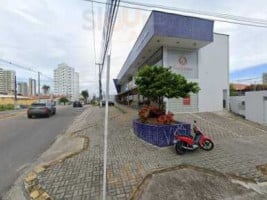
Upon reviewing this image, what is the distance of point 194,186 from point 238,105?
46.0 feet

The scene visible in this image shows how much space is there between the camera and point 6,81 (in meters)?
65.8

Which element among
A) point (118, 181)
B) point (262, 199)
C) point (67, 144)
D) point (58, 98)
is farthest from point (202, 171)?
point (58, 98)

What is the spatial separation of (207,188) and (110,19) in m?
6.09

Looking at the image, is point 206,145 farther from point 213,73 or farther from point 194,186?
point 213,73

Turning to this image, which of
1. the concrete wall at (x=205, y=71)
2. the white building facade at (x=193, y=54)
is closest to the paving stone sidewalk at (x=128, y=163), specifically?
the white building facade at (x=193, y=54)

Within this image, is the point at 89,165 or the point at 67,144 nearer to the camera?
the point at 89,165

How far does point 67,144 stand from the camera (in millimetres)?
8586

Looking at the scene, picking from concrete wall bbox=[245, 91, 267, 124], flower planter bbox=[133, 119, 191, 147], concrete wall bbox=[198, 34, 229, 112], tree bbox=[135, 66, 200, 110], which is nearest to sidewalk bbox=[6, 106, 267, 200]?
flower planter bbox=[133, 119, 191, 147]

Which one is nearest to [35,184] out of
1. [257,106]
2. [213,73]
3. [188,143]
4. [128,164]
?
[128,164]

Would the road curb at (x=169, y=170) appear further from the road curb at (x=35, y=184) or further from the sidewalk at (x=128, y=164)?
the road curb at (x=35, y=184)

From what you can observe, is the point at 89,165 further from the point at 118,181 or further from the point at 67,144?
the point at 67,144

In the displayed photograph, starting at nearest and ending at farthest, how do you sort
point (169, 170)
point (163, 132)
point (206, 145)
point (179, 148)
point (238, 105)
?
point (169, 170) < point (179, 148) < point (206, 145) < point (163, 132) < point (238, 105)

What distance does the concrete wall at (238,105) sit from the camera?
16000 millimetres

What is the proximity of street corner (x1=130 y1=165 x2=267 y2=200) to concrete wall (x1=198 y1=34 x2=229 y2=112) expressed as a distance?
12603 mm
